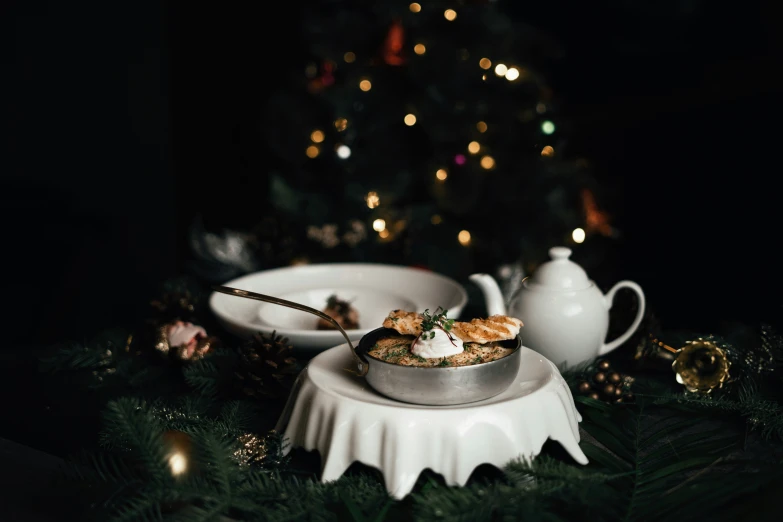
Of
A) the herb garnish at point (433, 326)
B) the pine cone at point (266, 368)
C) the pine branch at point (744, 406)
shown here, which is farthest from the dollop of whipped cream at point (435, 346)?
the pine branch at point (744, 406)

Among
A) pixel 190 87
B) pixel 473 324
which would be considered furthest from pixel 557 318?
pixel 190 87

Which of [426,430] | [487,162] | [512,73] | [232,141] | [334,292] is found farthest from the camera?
[232,141]

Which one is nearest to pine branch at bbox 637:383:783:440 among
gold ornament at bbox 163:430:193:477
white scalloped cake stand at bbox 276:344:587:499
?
white scalloped cake stand at bbox 276:344:587:499

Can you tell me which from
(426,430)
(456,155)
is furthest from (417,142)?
(426,430)

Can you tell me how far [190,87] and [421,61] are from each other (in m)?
1.13

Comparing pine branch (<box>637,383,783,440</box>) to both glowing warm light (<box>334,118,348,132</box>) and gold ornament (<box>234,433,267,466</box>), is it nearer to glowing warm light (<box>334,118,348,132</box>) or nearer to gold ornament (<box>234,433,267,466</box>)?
gold ornament (<box>234,433,267,466</box>)

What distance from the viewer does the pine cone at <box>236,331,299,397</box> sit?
1073 mm

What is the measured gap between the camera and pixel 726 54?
2254 mm

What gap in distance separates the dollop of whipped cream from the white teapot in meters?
0.29

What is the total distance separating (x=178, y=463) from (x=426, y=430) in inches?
11.9

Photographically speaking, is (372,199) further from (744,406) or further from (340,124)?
(744,406)

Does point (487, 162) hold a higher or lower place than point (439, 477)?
higher

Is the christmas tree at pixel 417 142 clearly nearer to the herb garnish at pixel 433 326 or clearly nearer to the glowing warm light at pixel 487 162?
the glowing warm light at pixel 487 162

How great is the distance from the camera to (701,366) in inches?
43.7
